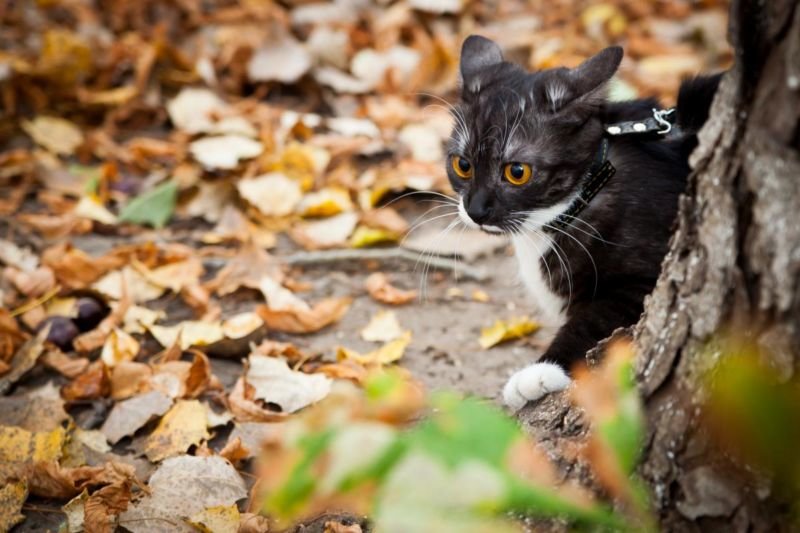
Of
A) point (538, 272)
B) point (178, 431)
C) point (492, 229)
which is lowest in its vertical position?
point (178, 431)

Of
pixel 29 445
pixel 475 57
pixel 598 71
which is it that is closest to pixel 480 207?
pixel 598 71

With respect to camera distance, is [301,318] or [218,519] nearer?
[218,519]

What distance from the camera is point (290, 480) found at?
910mm

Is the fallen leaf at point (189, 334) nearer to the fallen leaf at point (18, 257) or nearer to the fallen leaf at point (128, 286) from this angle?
the fallen leaf at point (128, 286)

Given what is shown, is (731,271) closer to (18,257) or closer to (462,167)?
(462,167)

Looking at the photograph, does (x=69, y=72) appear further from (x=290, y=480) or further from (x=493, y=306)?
(x=290, y=480)

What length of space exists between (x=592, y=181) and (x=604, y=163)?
56 mm

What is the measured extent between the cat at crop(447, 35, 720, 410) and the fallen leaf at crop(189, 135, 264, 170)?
4.81 ft

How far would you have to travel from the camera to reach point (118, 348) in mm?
2529

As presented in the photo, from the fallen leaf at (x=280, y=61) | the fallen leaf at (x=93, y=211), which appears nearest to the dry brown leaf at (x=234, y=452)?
the fallen leaf at (x=93, y=211)

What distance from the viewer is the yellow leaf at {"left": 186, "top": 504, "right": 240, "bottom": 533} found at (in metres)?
1.77

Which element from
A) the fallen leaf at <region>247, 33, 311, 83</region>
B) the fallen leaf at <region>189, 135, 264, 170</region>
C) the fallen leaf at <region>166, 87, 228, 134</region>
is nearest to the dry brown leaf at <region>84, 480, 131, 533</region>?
the fallen leaf at <region>189, 135, 264, 170</region>

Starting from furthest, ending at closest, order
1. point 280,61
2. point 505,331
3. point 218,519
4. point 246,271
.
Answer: point 280,61, point 246,271, point 505,331, point 218,519

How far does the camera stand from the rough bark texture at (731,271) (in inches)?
44.6
